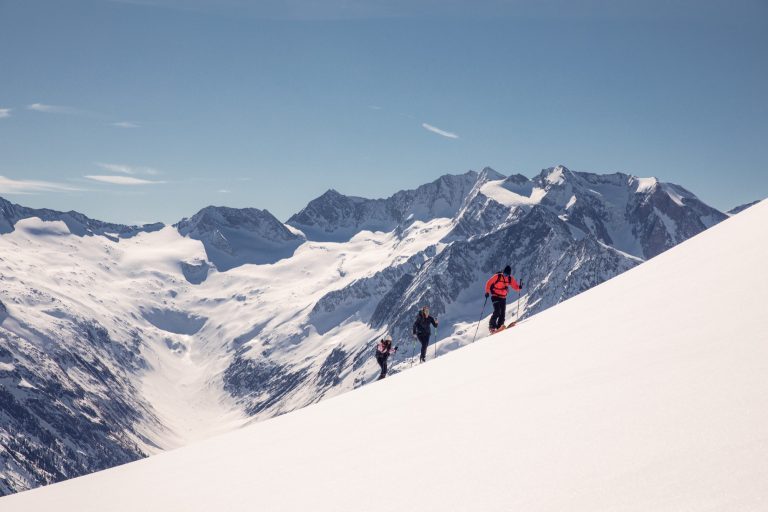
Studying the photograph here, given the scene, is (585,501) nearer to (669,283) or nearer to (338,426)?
(338,426)

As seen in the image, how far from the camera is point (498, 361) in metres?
11.5

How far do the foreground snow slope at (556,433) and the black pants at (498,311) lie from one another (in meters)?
7.77

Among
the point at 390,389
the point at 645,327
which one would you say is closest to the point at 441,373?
the point at 390,389

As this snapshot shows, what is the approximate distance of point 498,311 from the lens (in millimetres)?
21703

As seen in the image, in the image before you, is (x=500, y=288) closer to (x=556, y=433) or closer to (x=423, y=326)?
(x=423, y=326)

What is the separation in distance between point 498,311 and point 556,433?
51.6 ft

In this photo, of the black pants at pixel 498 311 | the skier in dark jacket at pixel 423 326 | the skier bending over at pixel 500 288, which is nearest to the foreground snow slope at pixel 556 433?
the skier bending over at pixel 500 288

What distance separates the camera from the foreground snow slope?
4746 mm

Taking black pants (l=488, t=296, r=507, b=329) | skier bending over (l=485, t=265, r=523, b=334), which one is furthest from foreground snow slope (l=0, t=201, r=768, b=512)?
black pants (l=488, t=296, r=507, b=329)

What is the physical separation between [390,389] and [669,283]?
19.3 feet

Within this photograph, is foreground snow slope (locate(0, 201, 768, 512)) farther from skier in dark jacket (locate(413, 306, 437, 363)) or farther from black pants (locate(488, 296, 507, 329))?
skier in dark jacket (locate(413, 306, 437, 363))

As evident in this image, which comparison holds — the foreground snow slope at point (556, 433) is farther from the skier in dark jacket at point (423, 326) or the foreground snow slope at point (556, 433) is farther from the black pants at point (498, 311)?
the skier in dark jacket at point (423, 326)

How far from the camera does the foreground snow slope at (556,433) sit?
475 centimetres

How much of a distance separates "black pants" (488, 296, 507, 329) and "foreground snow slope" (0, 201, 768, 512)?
7766 millimetres
